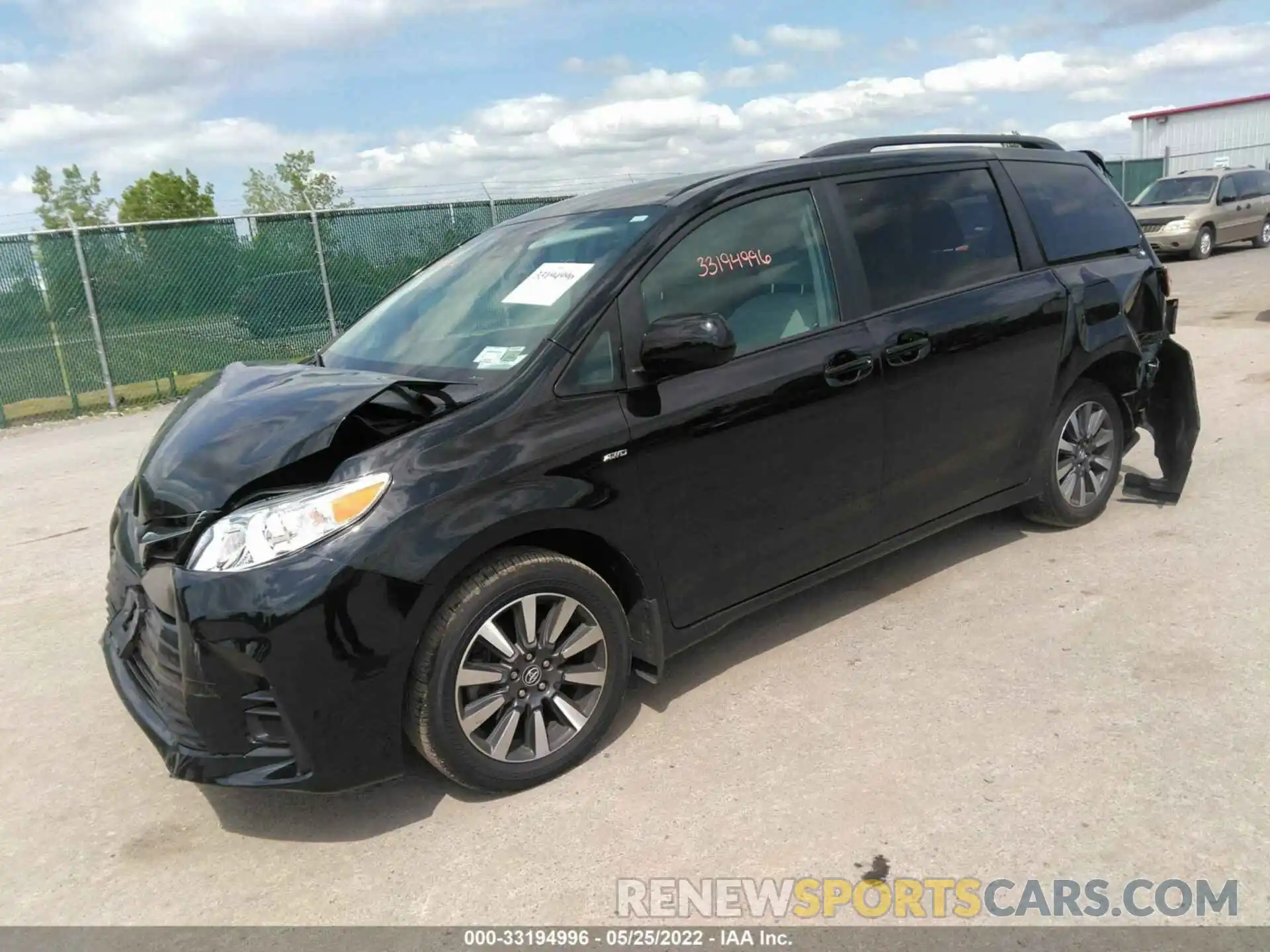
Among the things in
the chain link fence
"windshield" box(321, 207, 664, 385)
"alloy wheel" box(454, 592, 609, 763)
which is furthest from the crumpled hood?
the chain link fence

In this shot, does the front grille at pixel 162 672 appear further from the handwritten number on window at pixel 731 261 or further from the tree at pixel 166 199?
the tree at pixel 166 199

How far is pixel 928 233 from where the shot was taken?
164 inches

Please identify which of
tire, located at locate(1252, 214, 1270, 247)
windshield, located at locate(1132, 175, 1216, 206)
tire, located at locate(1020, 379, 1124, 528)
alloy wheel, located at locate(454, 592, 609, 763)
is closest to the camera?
alloy wheel, located at locate(454, 592, 609, 763)

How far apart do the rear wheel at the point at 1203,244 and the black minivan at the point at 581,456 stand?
17.5m

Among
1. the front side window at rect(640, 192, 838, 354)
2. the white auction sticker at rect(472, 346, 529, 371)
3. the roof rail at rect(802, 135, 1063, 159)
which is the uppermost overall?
the roof rail at rect(802, 135, 1063, 159)

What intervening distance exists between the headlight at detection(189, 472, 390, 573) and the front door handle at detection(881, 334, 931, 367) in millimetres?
2103

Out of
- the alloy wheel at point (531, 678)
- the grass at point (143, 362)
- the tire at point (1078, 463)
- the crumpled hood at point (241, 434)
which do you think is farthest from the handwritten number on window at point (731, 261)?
the grass at point (143, 362)

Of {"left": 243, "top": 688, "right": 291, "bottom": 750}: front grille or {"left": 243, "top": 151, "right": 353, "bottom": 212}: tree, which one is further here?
{"left": 243, "top": 151, "right": 353, "bottom": 212}: tree

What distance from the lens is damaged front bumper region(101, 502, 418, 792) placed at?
8.73 feet

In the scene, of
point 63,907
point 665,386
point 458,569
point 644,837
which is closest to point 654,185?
point 665,386

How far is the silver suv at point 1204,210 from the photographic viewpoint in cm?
1925

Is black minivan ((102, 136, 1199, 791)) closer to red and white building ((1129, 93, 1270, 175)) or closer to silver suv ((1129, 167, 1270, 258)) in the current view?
silver suv ((1129, 167, 1270, 258))

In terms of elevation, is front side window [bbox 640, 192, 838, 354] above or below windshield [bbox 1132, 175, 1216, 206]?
below

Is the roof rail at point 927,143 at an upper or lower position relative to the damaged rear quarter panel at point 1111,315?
upper
